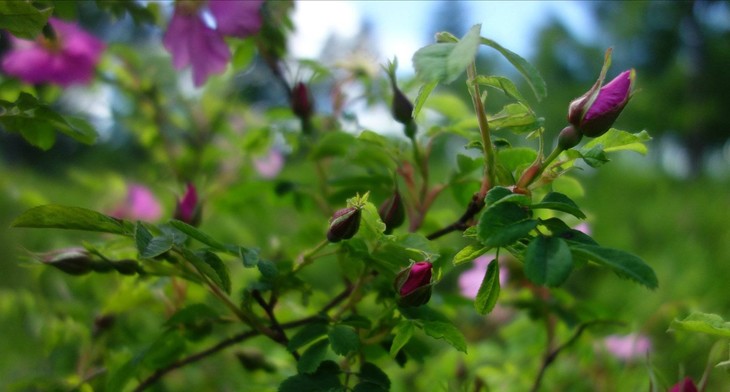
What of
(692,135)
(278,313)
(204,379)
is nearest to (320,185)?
(278,313)

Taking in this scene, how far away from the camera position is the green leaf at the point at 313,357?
31 cm

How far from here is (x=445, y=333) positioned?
0.97 feet

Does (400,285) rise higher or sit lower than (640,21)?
lower

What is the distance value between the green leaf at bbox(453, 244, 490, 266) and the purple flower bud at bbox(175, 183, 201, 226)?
204 millimetres

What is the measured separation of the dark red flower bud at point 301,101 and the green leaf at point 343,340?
0.21 m

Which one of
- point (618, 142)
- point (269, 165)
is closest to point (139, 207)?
point (269, 165)

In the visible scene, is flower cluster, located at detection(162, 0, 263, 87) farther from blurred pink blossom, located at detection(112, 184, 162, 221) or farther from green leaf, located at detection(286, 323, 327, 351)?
blurred pink blossom, located at detection(112, 184, 162, 221)

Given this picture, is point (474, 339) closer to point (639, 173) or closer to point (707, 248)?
point (707, 248)

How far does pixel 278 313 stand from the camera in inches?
17.3

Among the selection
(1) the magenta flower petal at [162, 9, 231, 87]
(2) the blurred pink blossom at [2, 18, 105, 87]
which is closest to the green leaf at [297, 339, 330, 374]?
(1) the magenta flower petal at [162, 9, 231, 87]

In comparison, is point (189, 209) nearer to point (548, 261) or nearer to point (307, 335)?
point (307, 335)

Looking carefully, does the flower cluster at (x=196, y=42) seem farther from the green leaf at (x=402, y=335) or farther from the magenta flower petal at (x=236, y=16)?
the green leaf at (x=402, y=335)

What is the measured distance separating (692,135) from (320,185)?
265 inches

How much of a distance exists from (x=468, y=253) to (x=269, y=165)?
527 millimetres
